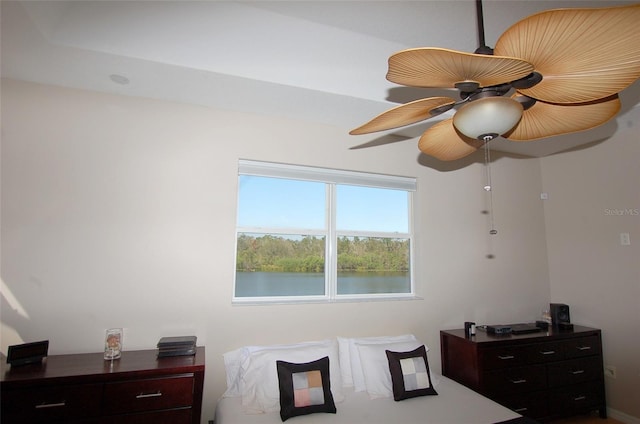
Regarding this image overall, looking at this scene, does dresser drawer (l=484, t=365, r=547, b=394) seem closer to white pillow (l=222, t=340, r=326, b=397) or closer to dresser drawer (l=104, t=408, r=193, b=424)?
white pillow (l=222, t=340, r=326, b=397)

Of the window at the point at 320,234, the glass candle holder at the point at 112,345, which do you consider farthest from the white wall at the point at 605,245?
the glass candle holder at the point at 112,345

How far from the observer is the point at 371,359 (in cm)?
252

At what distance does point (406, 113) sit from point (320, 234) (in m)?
1.64

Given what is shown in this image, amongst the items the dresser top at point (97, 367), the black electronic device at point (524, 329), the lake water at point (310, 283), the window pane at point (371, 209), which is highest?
the window pane at point (371, 209)

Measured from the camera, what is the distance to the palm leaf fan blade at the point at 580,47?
896mm

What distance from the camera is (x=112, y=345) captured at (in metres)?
2.06

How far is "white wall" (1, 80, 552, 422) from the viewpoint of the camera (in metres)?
2.15

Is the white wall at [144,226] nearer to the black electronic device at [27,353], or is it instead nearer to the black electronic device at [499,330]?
the black electronic device at [27,353]

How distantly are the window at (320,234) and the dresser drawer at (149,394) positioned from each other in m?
0.80

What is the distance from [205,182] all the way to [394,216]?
1.79 m

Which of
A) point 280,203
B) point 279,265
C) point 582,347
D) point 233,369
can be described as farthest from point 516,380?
point 280,203

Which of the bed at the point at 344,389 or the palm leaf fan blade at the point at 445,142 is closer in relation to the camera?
the palm leaf fan blade at the point at 445,142

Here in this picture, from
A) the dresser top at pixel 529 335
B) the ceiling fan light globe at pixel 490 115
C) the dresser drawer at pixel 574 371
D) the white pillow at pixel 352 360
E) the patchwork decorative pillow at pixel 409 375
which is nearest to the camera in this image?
the ceiling fan light globe at pixel 490 115

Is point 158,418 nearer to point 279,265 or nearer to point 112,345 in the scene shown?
point 112,345
